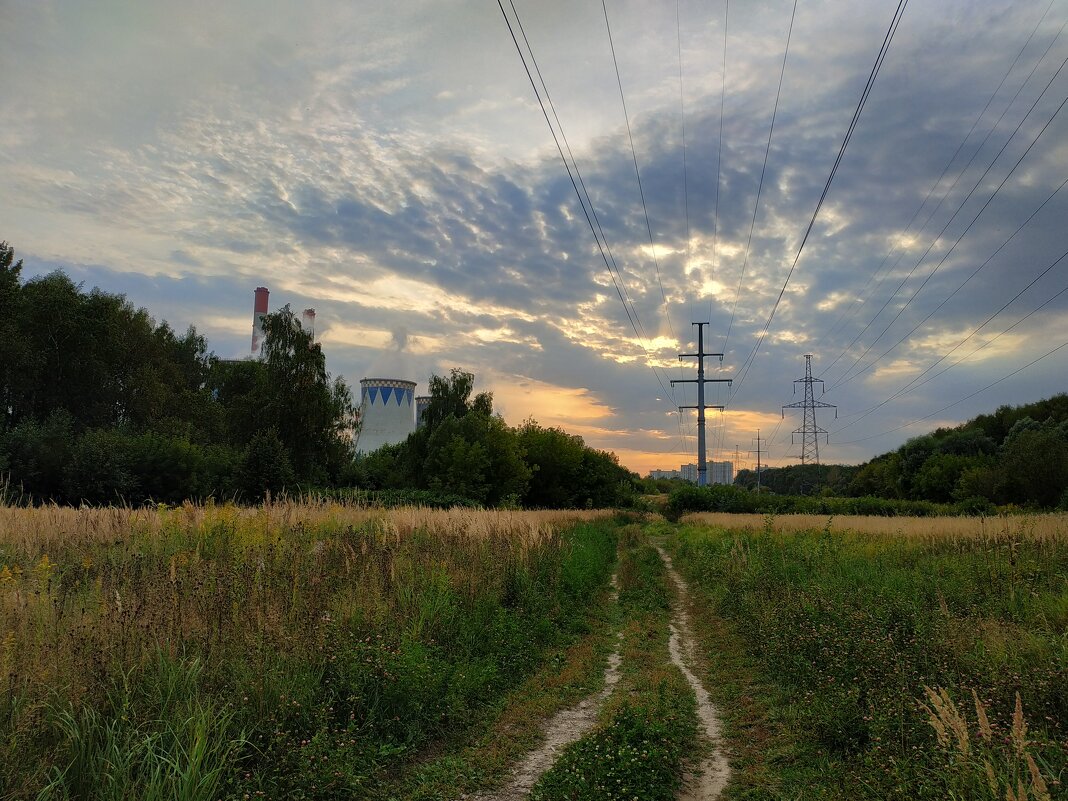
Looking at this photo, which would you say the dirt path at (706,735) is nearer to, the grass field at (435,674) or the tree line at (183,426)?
Answer: the grass field at (435,674)

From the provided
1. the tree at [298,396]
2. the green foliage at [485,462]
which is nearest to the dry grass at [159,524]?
the green foliage at [485,462]

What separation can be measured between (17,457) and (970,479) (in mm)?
74990

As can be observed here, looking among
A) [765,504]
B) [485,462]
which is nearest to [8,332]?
[485,462]

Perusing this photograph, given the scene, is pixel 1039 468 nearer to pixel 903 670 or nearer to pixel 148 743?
pixel 903 670

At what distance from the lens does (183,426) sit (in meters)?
50.8

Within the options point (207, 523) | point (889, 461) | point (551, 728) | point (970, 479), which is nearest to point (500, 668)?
point (551, 728)

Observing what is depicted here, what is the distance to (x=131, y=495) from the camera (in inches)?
Result: 1275

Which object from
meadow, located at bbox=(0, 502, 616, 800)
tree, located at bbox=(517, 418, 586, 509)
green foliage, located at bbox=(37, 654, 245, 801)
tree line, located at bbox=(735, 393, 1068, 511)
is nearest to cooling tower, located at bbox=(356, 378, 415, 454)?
tree, located at bbox=(517, 418, 586, 509)

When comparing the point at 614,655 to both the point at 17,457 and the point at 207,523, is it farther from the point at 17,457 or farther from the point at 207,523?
the point at 17,457

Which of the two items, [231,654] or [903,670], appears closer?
[231,654]

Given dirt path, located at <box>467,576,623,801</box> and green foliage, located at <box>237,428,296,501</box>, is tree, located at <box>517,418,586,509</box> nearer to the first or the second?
green foliage, located at <box>237,428,296,501</box>

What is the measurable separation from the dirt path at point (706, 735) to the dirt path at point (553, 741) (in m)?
1.18

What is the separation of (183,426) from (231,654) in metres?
52.3

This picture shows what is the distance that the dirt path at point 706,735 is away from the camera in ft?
17.5
